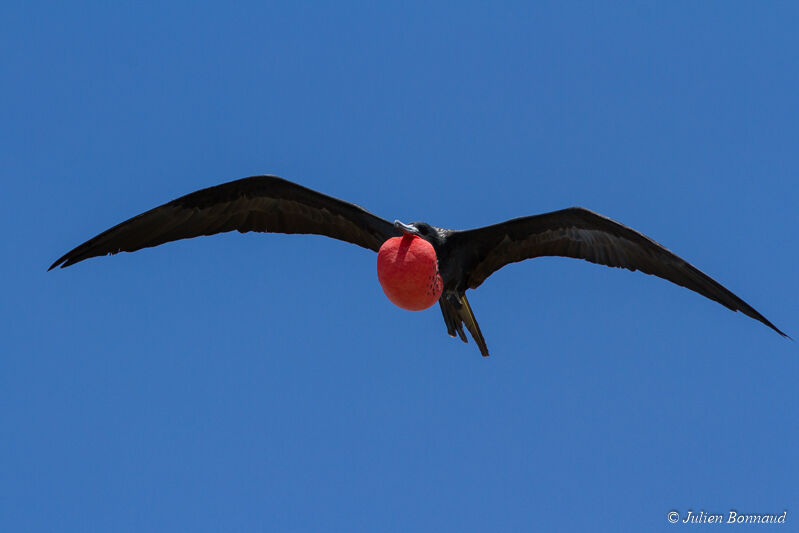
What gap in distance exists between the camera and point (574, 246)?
39.4ft

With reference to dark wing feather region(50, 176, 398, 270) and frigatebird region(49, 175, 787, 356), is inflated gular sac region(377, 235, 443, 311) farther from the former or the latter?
dark wing feather region(50, 176, 398, 270)

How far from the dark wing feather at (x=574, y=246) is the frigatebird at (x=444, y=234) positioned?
0.01 meters

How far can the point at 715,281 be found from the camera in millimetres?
11008

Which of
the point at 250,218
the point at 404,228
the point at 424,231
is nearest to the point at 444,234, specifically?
the point at 424,231

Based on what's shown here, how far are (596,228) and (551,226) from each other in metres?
0.49

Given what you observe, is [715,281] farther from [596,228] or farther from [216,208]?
[216,208]

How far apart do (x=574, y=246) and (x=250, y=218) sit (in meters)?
3.72

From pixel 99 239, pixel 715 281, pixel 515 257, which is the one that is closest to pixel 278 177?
pixel 99 239

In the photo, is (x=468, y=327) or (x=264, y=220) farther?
(x=264, y=220)

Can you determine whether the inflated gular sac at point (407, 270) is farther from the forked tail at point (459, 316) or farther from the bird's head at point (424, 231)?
the forked tail at point (459, 316)

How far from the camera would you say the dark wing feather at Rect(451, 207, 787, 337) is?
450 inches

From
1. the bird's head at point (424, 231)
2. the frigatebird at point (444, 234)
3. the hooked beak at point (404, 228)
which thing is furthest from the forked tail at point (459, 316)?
the hooked beak at point (404, 228)

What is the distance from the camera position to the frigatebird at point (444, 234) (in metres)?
11.4

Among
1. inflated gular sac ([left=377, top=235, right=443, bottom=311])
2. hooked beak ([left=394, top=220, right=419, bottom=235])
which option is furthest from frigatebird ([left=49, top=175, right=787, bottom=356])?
inflated gular sac ([left=377, top=235, right=443, bottom=311])
